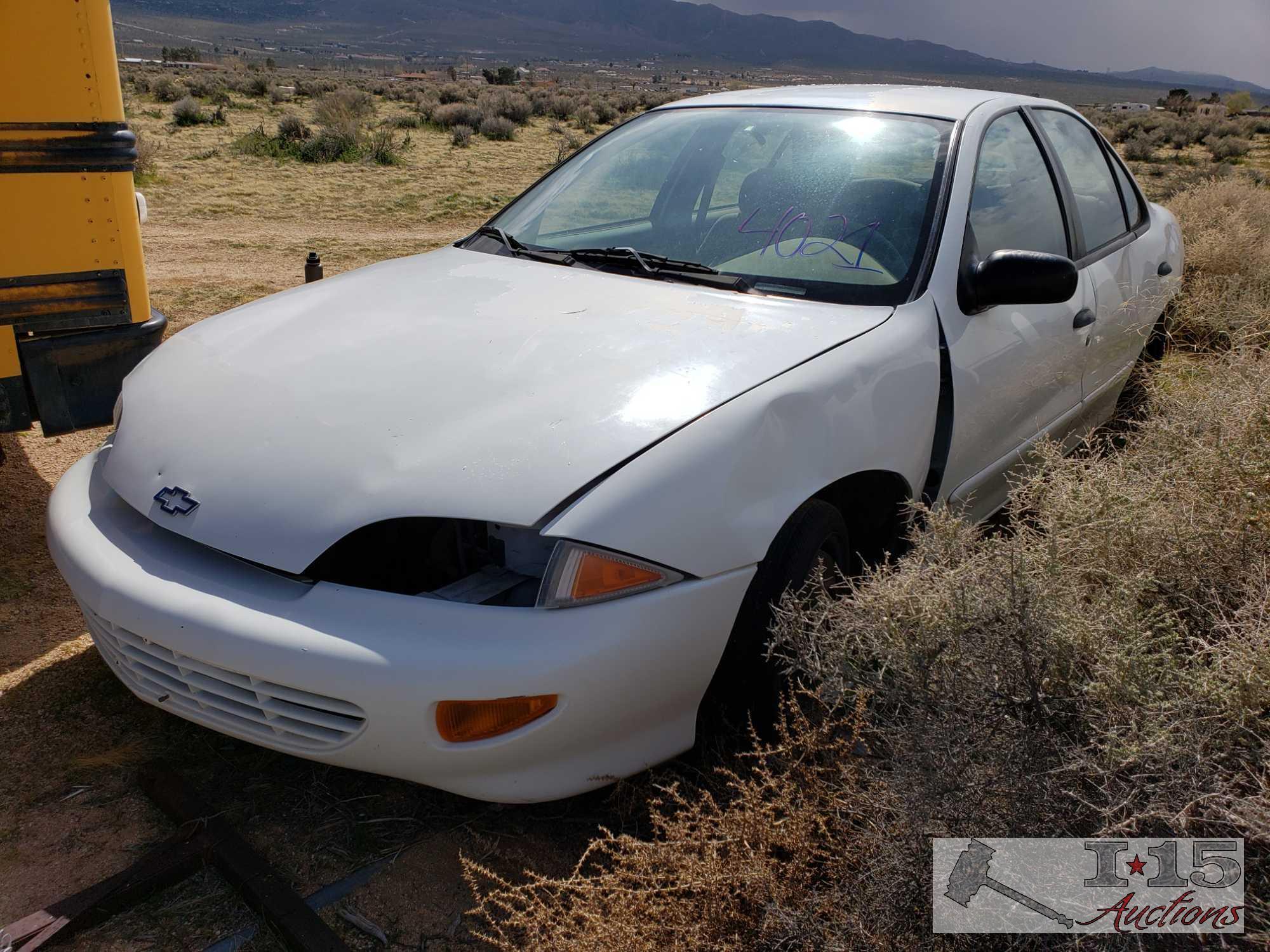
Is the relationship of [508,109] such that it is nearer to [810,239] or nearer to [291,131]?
[291,131]

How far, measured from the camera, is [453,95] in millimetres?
28078

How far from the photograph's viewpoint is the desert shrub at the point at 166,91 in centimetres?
2369

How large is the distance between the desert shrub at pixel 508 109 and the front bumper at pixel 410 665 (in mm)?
21230

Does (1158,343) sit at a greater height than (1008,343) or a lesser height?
lesser

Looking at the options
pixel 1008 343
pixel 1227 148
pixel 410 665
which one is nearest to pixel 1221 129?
pixel 1227 148

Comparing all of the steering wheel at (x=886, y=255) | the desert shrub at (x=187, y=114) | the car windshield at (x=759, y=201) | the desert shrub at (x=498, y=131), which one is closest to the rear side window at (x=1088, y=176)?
the car windshield at (x=759, y=201)

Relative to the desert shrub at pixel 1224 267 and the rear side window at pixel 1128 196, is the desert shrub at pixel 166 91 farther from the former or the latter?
the rear side window at pixel 1128 196

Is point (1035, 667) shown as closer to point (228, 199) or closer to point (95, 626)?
point (95, 626)

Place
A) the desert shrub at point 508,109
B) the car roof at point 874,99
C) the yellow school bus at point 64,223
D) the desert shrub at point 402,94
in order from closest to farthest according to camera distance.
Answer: the yellow school bus at point 64,223 < the car roof at point 874,99 < the desert shrub at point 508,109 < the desert shrub at point 402,94

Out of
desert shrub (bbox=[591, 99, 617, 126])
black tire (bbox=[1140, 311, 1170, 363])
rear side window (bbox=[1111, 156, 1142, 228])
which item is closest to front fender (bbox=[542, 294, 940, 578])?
rear side window (bbox=[1111, 156, 1142, 228])

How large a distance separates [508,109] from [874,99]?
21.5 meters

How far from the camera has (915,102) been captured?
352 centimetres

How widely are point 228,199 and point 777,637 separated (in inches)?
468

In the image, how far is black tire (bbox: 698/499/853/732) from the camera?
231 centimetres
